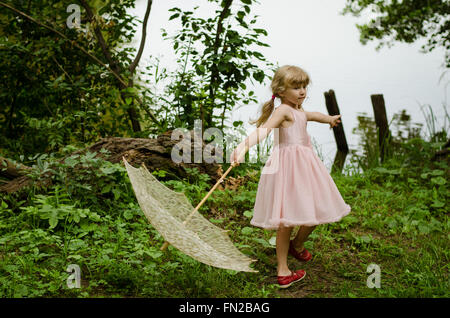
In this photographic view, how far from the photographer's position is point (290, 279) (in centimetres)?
327

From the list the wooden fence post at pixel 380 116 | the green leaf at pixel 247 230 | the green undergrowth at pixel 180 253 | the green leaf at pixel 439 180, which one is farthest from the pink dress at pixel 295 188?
the wooden fence post at pixel 380 116

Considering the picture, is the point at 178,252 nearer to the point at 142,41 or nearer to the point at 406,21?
the point at 142,41

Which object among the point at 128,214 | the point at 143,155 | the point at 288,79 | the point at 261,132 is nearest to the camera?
the point at 261,132

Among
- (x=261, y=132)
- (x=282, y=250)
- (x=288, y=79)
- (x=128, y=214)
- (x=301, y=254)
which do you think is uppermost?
(x=288, y=79)

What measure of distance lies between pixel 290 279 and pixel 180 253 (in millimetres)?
879

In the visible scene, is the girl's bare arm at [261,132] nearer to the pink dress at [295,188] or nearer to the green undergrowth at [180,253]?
the pink dress at [295,188]

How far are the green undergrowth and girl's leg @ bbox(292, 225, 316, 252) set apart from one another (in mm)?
162

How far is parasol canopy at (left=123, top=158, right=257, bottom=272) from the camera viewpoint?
2.51m

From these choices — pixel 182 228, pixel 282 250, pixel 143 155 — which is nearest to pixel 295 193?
pixel 282 250

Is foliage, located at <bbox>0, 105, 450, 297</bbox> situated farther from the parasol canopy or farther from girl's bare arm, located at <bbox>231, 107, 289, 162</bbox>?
girl's bare arm, located at <bbox>231, 107, 289, 162</bbox>

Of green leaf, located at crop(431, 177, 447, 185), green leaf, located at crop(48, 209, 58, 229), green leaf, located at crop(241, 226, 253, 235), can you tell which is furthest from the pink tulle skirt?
green leaf, located at crop(431, 177, 447, 185)

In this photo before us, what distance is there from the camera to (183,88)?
5.51m

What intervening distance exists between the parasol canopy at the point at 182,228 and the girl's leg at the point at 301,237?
0.63 meters
